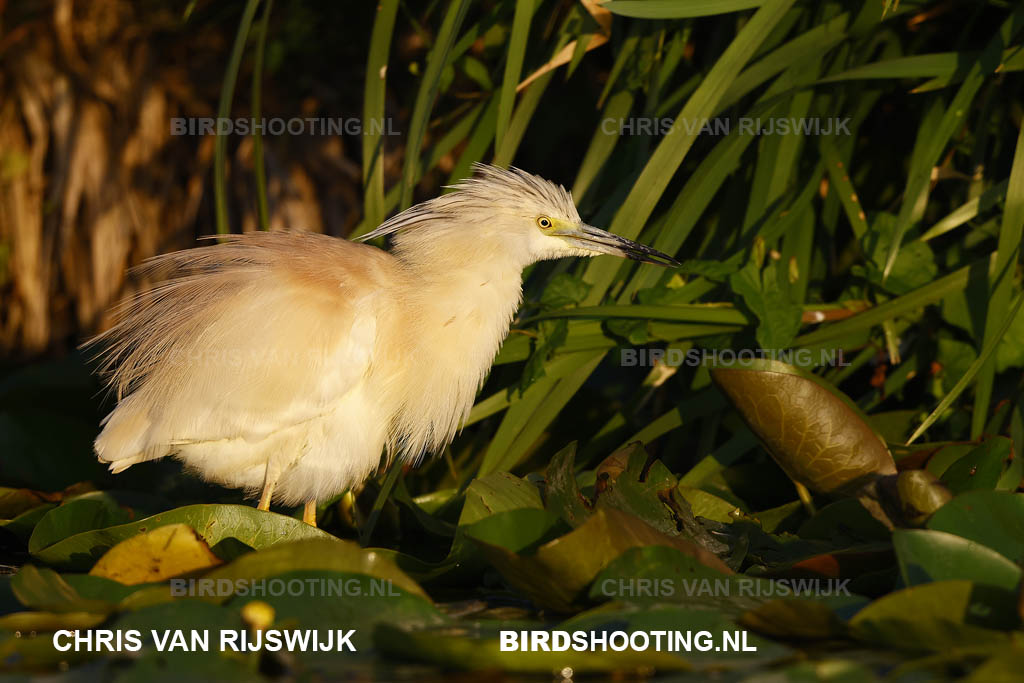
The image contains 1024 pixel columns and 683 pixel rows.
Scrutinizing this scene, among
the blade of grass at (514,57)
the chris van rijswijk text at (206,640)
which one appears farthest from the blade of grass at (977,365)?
the chris van rijswijk text at (206,640)

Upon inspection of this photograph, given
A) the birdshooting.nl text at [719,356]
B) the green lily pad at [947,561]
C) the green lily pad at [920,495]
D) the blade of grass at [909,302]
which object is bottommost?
the green lily pad at [947,561]

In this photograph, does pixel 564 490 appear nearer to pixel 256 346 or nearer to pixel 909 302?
pixel 256 346

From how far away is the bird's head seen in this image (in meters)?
2.44

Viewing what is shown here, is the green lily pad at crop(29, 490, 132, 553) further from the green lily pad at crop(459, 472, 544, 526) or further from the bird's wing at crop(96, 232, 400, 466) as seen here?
the green lily pad at crop(459, 472, 544, 526)

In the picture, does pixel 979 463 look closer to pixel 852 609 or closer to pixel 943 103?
pixel 852 609

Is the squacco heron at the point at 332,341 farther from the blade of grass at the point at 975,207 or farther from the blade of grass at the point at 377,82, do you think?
the blade of grass at the point at 975,207

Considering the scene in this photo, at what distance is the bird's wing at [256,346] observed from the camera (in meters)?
2.31

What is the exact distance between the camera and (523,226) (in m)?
2.46

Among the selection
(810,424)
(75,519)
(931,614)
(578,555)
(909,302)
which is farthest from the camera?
(909,302)

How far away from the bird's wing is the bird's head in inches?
Answer: 8.3

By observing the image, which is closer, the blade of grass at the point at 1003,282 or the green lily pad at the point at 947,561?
the green lily pad at the point at 947,561

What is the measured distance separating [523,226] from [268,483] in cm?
86

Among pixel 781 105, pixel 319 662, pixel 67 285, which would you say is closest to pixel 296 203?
pixel 67 285

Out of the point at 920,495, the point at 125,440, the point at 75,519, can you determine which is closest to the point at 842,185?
the point at 920,495
